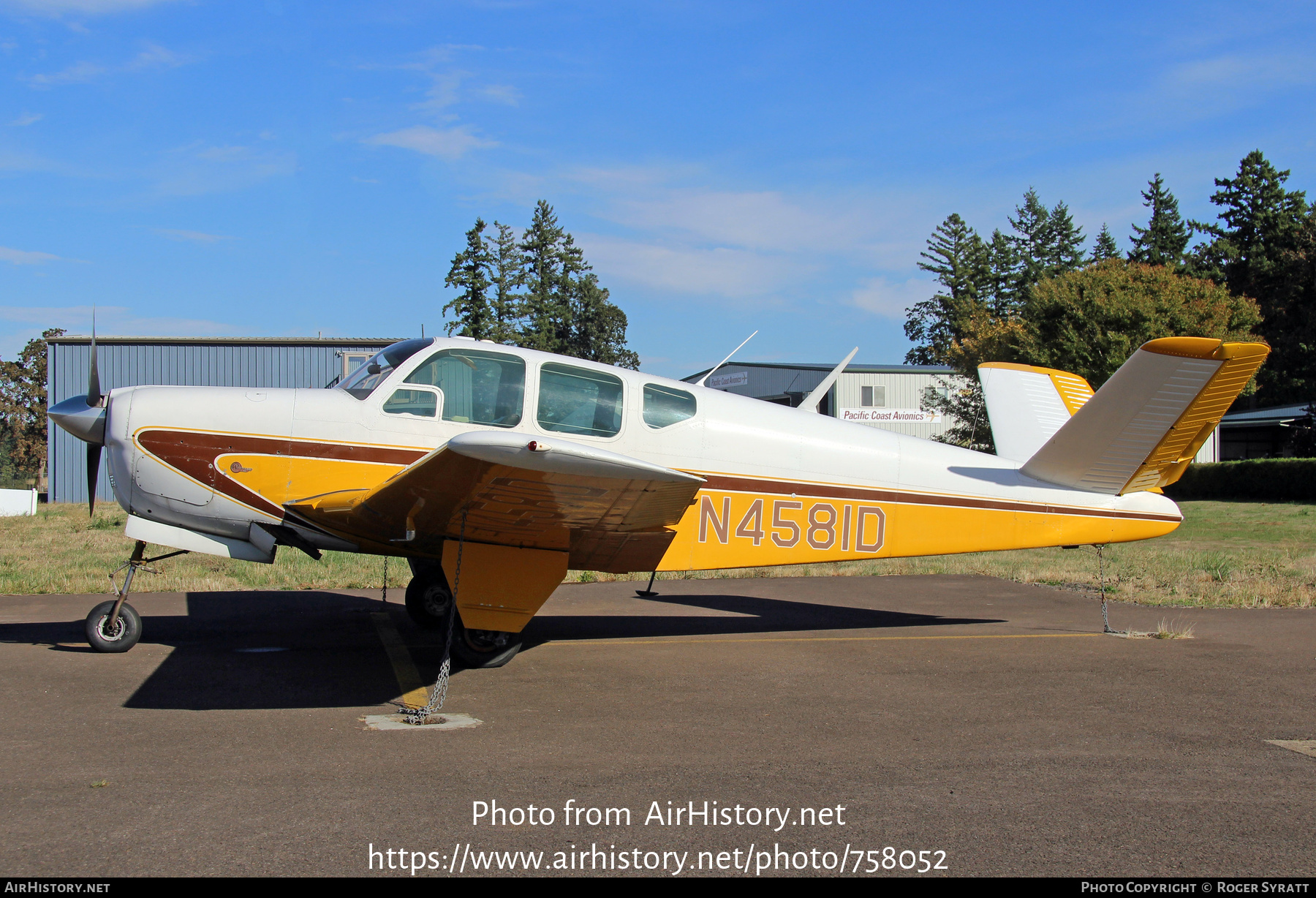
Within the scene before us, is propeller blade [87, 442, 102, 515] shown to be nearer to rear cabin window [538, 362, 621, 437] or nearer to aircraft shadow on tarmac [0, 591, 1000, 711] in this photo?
aircraft shadow on tarmac [0, 591, 1000, 711]

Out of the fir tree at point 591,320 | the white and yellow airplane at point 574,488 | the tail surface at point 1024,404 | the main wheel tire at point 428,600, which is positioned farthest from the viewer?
the fir tree at point 591,320

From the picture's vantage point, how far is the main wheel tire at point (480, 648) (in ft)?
21.2

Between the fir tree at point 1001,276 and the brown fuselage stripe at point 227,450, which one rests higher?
the fir tree at point 1001,276

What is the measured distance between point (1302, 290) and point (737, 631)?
53846 millimetres

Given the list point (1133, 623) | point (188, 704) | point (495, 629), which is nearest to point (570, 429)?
point (495, 629)

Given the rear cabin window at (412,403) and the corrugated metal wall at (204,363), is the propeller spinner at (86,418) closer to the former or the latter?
the rear cabin window at (412,403)

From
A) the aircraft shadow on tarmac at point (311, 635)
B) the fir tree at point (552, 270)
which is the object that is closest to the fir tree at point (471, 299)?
the fir tree at point (552, 270)

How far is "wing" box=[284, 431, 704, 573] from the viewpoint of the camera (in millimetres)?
4305

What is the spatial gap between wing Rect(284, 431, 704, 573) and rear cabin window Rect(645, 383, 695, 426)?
0.91m

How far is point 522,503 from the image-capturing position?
521 cm

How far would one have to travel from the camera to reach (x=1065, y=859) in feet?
10.2

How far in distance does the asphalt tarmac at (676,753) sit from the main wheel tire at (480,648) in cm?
17

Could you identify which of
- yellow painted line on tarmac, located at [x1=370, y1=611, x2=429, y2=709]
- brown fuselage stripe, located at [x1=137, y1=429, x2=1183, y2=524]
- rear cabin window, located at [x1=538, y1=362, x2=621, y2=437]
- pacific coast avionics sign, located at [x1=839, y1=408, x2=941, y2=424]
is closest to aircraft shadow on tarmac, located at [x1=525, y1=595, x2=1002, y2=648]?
yellow painted line on tarmac, located at [x1=370, y1=611, x2=429, y2=709]

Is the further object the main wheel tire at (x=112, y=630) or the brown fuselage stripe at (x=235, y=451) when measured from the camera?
the main wheel tire at (x=112, y=630)
